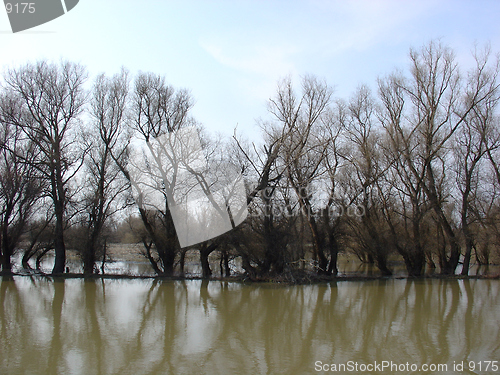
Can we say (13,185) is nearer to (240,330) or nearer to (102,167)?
(102,167)

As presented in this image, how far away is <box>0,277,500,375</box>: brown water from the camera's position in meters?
6.39

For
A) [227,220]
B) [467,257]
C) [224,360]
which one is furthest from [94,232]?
[467,257]

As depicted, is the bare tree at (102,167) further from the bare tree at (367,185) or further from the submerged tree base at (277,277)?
the bare tree at (367,185)

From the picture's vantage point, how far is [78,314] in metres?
10.1

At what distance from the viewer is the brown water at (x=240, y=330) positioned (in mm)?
6395

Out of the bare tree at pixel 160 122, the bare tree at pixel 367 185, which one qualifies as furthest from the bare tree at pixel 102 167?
the bare tree at pixel 367 185

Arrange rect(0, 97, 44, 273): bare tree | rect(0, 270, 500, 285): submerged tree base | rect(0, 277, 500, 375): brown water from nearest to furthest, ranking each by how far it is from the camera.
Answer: rect(0, 277, 500, 375): brown water
rect(0, 270, 500, 285): submerged tree base
rect(0, 97, 44, 273): bare tree

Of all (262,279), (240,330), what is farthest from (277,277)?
(240,330)

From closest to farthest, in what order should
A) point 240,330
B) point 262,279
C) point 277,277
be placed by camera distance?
1. point 240,330
2. point 277,277
3. point 262,279

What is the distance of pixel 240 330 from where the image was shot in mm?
8648

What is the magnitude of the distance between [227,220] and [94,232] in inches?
312

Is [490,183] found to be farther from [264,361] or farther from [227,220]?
[264,361]

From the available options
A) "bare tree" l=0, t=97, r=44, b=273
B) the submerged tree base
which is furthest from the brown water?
"bare tree" l=0, t=97, r=44, b=273

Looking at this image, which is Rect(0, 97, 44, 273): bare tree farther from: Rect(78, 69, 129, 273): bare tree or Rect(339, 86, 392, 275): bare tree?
Rect(339, 86, 392, 275): bare tree
